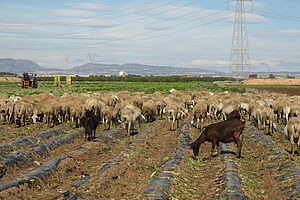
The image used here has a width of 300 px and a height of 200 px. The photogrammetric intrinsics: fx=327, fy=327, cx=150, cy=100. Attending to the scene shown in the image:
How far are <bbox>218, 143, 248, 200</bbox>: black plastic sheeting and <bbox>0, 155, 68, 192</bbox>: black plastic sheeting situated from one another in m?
6.65

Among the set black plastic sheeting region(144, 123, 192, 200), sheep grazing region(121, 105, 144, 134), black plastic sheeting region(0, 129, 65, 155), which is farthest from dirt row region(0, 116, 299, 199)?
sheep grazing region(121, 105, 144, 134)

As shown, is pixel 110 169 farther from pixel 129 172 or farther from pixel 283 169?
pixel 283 169

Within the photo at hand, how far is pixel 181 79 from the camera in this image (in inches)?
6781

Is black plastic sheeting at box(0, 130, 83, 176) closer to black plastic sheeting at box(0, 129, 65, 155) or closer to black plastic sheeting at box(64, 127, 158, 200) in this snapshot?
black plastic sheeting at box(0, 129, 65, 155)

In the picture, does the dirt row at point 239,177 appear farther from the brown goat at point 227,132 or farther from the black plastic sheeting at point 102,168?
the black plastic sheeting at point 102,168

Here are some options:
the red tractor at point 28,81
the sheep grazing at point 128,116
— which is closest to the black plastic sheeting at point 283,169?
the sheep grazing at point 128,116

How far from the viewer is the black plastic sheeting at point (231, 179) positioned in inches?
405

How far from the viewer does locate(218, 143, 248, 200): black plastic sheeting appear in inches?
405

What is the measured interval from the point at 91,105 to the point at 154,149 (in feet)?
27.0

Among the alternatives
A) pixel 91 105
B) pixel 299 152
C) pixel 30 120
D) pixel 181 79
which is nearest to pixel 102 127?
pixel 91 105

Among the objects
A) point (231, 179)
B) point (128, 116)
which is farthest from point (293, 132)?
point (128, 116)

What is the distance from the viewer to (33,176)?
39.3ft

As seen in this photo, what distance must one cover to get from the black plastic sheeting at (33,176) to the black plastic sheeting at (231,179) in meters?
6.65

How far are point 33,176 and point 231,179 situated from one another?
7.21m
